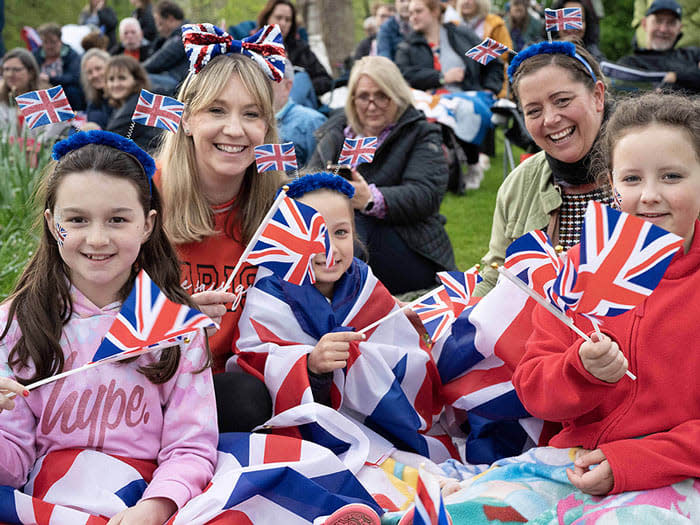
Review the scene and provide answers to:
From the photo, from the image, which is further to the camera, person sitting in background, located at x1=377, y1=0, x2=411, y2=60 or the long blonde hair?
person sitting in background, located at x1=377, y1=0, x2=411, y2=60

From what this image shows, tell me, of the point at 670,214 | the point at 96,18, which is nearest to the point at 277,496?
the point at 670,214

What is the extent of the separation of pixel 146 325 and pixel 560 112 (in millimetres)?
1732

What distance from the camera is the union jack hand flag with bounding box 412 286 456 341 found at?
301cm

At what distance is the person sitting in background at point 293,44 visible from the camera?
7023 mm

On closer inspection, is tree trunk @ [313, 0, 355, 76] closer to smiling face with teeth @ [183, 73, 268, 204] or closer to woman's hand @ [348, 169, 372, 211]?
woman's hand @ [348, 169, 372, 211]

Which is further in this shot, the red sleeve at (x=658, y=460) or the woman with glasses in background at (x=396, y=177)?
the woman with glasses in background at (x=396, y=177)

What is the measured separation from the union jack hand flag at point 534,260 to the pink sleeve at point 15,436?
137cm

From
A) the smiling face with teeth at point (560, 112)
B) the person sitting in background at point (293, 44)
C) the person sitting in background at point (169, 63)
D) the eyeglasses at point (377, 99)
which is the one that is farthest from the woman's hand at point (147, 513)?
the person sitting in background at point (169, 63)

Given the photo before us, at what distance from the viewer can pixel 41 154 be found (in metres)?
5.16

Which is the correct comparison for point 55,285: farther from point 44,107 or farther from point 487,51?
point 487,51

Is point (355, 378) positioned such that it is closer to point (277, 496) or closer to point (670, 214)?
point (277, 496)

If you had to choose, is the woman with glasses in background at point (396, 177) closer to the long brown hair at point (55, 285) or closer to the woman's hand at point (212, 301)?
the woman's hand at point (212, 301)

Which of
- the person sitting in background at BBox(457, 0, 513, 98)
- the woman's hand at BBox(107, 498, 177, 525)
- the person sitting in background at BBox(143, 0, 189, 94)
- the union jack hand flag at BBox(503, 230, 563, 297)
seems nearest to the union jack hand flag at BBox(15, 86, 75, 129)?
the woman's hand at BBox(107, 498, 177, 525)

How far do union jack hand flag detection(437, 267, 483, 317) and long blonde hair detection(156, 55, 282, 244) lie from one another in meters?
0.77
